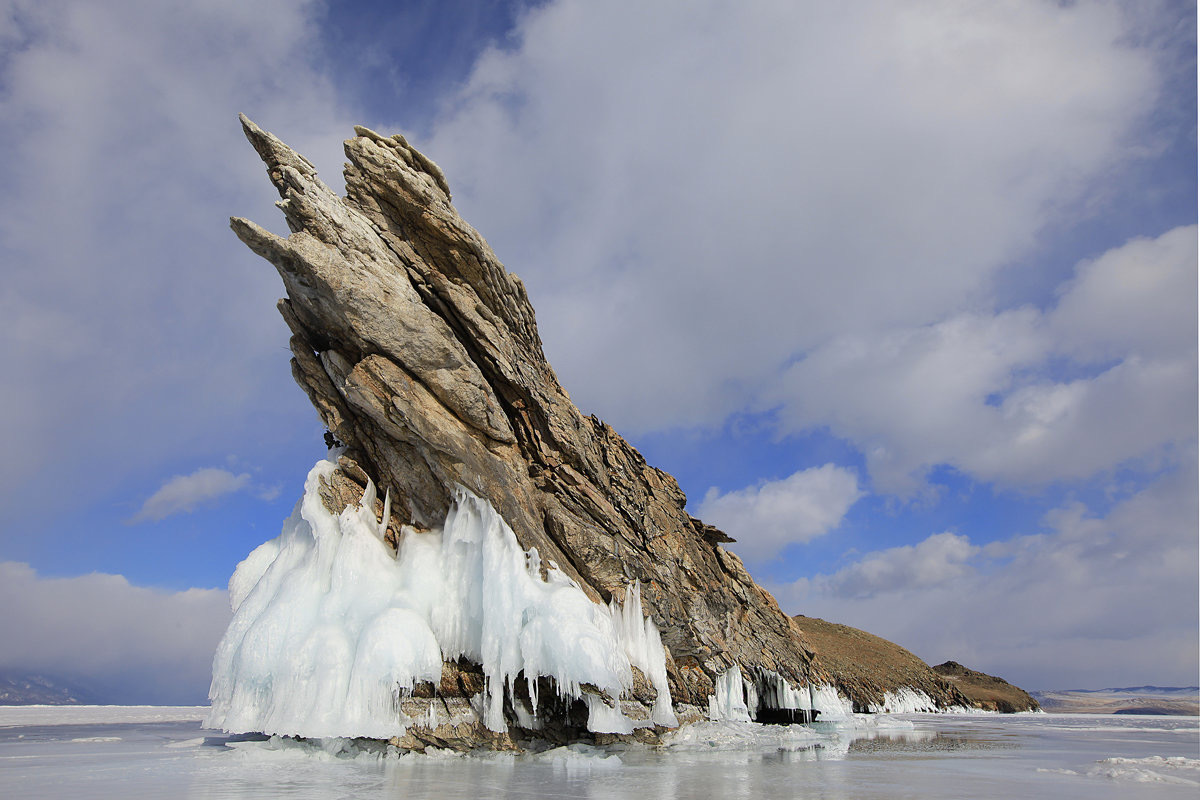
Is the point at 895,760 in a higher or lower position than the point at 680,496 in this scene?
lower

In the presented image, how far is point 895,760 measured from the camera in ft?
62.6

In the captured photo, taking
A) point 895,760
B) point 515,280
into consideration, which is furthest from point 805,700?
point 515,280

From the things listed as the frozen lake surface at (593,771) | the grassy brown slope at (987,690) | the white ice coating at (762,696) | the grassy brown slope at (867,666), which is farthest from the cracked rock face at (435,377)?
the grassy brown slope at (987,690)

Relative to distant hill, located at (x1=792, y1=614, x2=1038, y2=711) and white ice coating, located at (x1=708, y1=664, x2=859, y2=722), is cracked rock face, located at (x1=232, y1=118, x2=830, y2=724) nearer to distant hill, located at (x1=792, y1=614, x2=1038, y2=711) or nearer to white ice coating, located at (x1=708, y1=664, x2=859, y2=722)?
white ice coating, located at (x1=708, y1=664, x2=859, y2=722)

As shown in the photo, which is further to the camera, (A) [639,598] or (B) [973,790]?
(A) [639,598]

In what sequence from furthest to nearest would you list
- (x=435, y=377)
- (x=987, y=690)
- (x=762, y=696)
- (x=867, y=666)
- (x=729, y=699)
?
(x=987, y=690), (x=867, y=666), (x=762, y=696), (x=729, y=699), (x=435, y=377)

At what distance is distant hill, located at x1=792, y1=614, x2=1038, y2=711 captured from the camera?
64.8m

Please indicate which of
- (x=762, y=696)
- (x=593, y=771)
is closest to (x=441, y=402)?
(x=593, y=771)

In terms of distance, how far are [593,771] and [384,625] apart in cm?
661

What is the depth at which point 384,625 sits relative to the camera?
1755cm

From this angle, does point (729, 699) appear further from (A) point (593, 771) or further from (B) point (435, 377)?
(B) point (435, 377)

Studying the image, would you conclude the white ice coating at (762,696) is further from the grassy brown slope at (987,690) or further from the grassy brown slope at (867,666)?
the grassy brown slope at (987,690)

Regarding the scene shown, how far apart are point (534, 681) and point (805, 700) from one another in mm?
23134

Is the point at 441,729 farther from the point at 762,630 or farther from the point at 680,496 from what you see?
the point at 762,630
